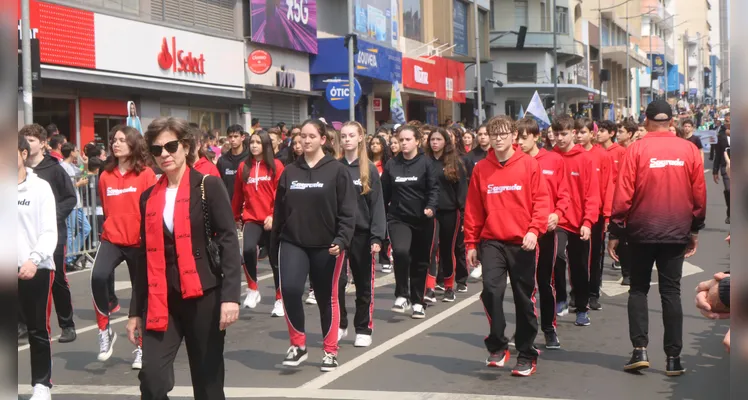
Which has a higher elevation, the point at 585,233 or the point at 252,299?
the point at 585,233

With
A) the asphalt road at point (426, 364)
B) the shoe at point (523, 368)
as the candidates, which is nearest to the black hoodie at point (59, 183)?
the asphalt road at point (426, 364)

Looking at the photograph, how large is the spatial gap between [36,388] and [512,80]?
203 ft

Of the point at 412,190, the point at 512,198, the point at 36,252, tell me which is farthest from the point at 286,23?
the point at 36,252

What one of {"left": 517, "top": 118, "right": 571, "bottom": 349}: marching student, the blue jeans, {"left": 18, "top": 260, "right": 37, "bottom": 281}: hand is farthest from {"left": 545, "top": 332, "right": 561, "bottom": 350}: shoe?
the blue jeans

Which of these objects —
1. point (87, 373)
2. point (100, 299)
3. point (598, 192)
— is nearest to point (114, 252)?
point (100, 299)

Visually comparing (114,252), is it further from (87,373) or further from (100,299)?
(87,373)

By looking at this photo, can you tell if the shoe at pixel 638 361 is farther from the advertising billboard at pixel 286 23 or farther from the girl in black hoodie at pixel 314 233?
the advertising billboard at pixel 286 23

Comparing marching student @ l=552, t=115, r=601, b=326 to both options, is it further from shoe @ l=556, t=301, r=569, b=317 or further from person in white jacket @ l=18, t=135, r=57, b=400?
person in white jacket @ l=18, t=135, r=57, b=400

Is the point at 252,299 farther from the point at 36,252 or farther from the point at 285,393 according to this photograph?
the point at 36,252

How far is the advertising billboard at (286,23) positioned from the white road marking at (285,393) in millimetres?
Answer: 23530

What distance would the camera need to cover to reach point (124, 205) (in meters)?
8.54

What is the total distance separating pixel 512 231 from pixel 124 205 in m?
3.22

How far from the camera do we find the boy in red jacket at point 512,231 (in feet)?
25.2

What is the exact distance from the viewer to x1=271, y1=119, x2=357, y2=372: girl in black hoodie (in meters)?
7.95
